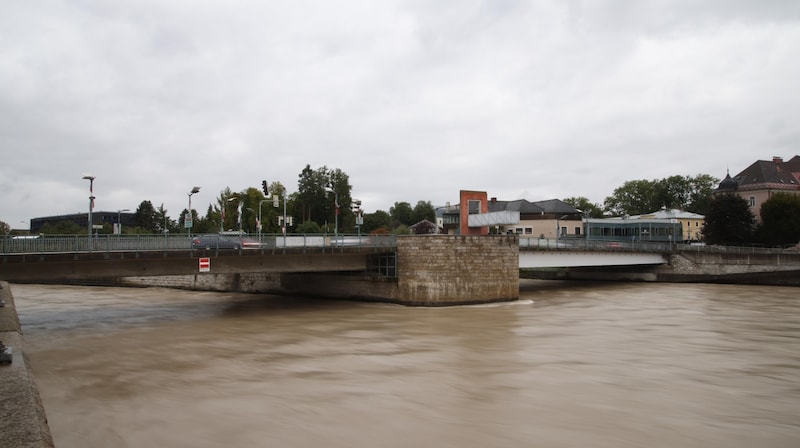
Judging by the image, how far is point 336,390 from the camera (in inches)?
641

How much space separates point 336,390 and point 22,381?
7769 millimetres

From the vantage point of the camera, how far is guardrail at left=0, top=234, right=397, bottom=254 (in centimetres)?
2434

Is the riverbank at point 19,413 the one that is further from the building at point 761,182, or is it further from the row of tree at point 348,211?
the building at point 761,182

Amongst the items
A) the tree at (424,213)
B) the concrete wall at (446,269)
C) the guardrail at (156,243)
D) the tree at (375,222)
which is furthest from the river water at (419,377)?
the tree at (424,213)

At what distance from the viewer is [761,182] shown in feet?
289

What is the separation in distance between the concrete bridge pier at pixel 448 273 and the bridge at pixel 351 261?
6 centimetres

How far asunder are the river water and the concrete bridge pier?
1871 mm

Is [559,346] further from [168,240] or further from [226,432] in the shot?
[168,240]

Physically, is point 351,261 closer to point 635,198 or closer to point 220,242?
point 220,242

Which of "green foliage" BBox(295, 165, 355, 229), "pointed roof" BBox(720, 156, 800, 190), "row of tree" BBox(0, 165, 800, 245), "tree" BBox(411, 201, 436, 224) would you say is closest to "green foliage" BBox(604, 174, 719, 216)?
"row of tree" BBox(0, 165, 800, 245)

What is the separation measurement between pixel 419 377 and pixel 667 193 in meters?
128

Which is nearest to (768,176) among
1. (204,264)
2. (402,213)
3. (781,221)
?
(781,221)

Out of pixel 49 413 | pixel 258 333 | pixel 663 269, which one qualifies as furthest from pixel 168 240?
pixel 663 269

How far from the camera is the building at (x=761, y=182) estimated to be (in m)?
87.0
